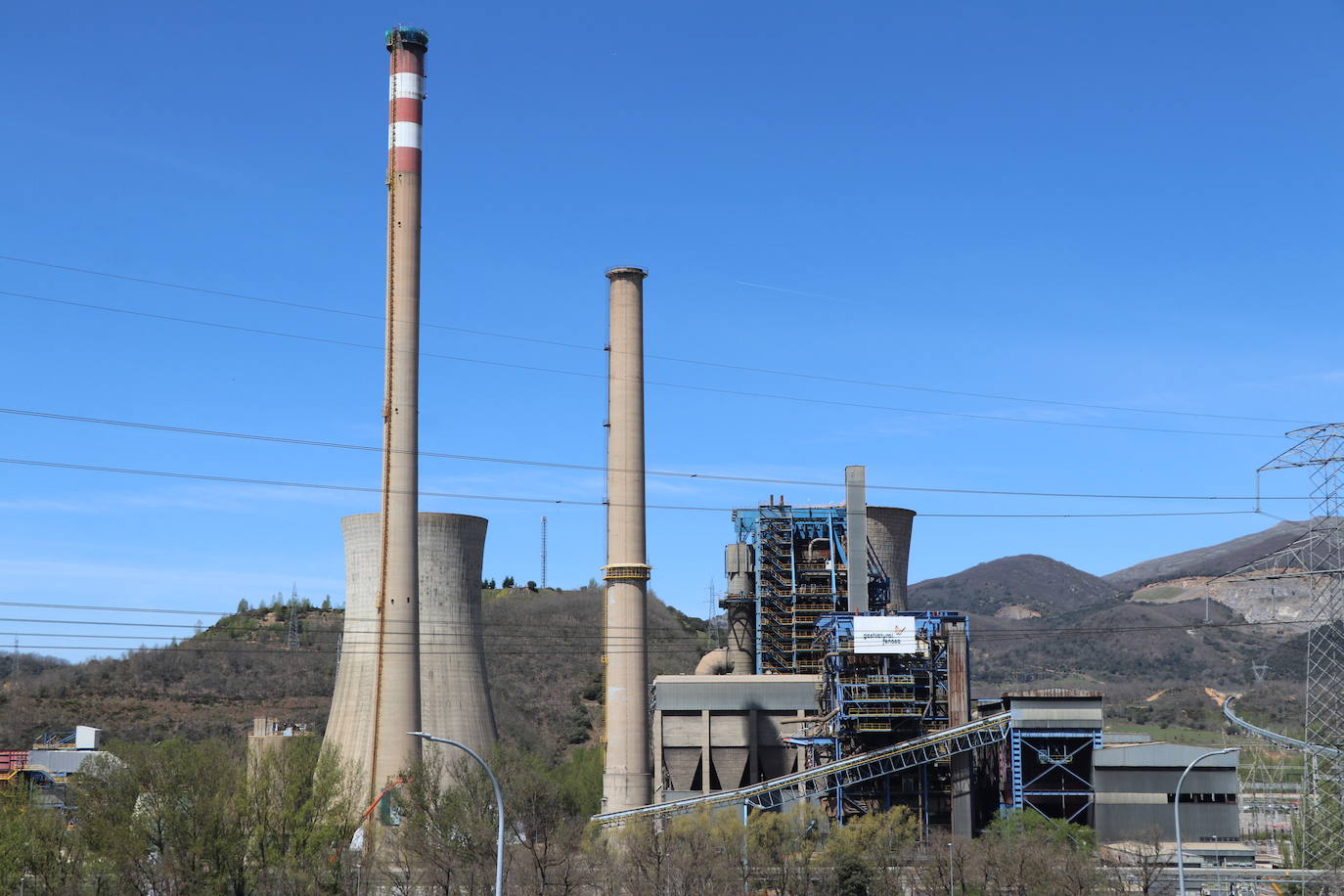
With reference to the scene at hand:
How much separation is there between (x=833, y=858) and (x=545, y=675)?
7512 cm

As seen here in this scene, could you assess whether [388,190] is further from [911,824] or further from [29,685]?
[29,685]

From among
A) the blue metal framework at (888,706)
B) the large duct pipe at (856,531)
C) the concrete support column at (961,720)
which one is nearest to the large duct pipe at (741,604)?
the large duct pipe at (856,531)

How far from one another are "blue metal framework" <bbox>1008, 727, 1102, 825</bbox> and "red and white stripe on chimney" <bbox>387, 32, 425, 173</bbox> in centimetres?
3017

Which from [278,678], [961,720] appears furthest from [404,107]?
[278,678]

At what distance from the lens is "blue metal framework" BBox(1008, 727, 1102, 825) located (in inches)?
2130

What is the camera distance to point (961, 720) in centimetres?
5534

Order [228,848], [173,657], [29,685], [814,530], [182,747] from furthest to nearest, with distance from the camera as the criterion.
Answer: [173,657] < [29,685] < [814,530] < [182,747] < [228,848]

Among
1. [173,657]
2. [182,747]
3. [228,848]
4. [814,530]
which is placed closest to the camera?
[228,848]

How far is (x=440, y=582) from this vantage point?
53.3 m

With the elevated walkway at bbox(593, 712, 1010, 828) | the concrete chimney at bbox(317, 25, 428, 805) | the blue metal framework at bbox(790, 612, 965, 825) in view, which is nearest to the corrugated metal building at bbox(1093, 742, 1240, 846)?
the elevated walkway at bbox(593, 712, 1010, 828)

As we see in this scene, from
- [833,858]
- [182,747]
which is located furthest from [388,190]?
[833,858]

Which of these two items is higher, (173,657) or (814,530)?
(814,530)

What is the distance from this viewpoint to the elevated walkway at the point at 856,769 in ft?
178

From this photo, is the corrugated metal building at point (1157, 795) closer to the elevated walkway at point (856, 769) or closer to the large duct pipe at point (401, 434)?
the elevated walkway at point (856, 769)
